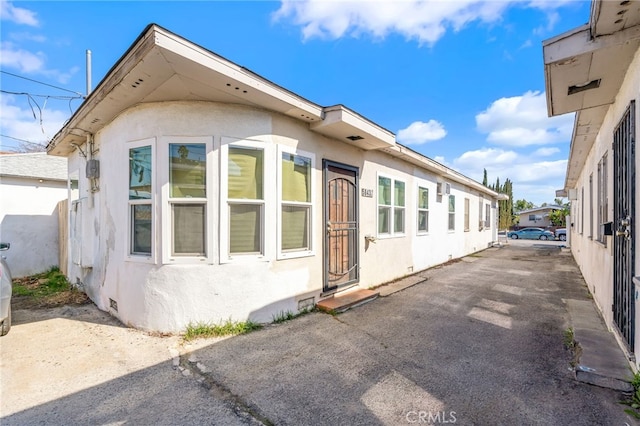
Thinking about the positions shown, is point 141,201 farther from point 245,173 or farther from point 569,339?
point 569,339

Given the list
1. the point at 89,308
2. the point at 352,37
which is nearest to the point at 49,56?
the point at 89,308

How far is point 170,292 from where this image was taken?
369cm

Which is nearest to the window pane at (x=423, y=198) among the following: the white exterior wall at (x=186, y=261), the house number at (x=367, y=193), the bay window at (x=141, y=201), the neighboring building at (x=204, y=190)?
the house number at (x=367, y=193)

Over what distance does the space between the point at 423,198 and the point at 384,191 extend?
232 centimetres

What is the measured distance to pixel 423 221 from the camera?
840 cm

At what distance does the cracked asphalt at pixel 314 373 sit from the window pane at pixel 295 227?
110 centimetres

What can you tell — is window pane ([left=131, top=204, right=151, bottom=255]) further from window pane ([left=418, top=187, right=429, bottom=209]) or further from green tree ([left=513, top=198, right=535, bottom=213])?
green tree ([left=513, top=198, right=535, bottom=213])

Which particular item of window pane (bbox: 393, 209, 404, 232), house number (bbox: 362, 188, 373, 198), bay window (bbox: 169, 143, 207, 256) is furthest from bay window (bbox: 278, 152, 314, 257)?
window pane (bbox: 393, 209, 404, 232)

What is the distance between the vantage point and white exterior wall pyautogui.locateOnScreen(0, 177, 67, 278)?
7.51 metres

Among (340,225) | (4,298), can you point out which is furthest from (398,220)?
(4,298)

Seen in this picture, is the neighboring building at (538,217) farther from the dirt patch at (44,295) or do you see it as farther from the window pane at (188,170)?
the dirt patch at (44,295)

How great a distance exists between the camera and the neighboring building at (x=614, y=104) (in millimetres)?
2467

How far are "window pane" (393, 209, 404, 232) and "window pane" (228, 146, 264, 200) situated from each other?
398 centimetres

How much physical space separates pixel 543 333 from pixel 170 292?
15.7ft
